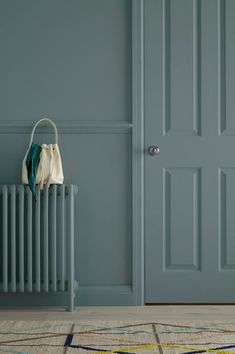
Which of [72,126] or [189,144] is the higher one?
[72,126]

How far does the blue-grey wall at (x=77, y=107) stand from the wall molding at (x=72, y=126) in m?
0.01

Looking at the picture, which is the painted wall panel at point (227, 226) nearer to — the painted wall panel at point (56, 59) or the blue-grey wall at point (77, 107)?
the blue-grey wall at point (77, 107)

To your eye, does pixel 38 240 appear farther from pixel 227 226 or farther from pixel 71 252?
pixel 227 226

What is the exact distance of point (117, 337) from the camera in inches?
125

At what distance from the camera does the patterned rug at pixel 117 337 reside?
9.73ft

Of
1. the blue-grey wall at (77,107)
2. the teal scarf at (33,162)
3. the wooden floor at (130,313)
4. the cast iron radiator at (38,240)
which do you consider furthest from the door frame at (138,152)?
the teal scarf at (33,162)

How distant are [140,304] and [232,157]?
1.01 meters

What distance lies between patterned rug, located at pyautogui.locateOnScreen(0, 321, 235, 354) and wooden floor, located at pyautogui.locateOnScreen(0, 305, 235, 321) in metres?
0.20

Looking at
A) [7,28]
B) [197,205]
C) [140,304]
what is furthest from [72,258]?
[7,28]

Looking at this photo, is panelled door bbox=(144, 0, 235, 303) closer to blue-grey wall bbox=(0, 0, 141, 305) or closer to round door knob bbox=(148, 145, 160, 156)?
round door knob bbox=(148, 145, 160, 156)

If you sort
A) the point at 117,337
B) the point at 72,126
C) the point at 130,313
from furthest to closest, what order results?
the point at 72,126
the point at 130,313
the point at 117,337

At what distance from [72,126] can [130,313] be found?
1.12 m

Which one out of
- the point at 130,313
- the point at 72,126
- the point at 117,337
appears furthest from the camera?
the point at 72,126

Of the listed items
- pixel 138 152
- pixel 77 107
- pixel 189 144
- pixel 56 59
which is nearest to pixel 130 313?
pixel 138 152
